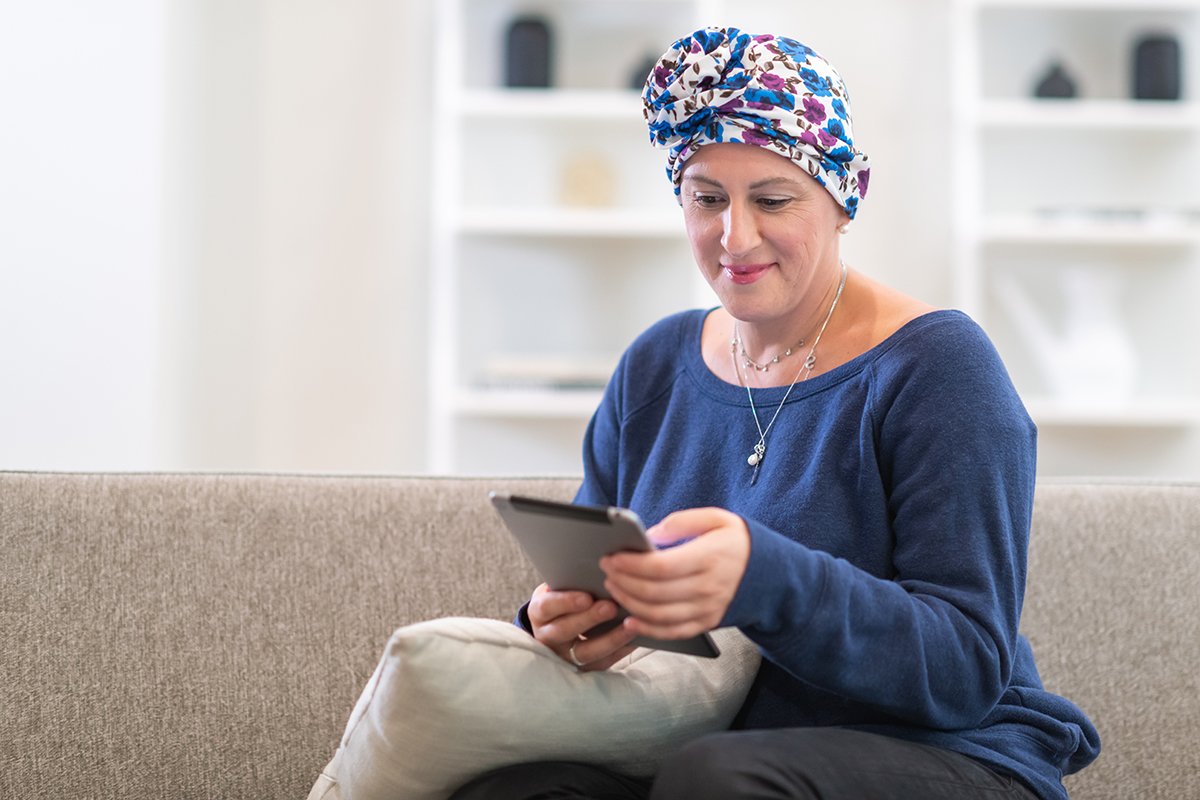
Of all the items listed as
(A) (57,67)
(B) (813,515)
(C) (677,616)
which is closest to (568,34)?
(A) (57,67)

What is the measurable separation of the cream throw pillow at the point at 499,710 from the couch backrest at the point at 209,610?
1.13ft

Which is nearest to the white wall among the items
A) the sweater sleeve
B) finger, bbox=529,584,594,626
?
finger, bbox=529,584,594,626

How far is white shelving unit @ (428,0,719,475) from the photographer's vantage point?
2961mm

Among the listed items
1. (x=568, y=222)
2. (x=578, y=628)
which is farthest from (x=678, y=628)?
(x=568, y=222)

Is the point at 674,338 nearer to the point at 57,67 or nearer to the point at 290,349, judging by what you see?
the point at 57,67

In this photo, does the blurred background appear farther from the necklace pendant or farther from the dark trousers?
the dark trousers

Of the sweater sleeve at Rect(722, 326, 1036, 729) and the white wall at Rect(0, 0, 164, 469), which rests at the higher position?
the white wall at Rect(0, 0, 164, 469)

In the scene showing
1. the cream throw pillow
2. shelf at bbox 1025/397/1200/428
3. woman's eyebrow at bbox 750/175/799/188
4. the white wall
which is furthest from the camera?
shelf at bbox 1025/397/1200/428

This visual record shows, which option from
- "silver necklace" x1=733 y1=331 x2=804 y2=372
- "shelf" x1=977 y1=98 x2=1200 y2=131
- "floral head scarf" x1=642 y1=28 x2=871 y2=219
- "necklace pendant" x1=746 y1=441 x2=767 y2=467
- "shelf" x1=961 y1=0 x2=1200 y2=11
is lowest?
"necklace pendant" x1=746 y1=441 x2=767 y2=467

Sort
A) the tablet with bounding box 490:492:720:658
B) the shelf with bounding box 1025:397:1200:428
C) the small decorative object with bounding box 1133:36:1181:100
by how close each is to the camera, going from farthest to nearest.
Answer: the small decorative object with bounding box 1133:36:1181:100 < the shelf with bounding box 1025:397:1200:428 < the tablet with bounding box 490:492:720:658

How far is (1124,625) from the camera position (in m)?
1.35

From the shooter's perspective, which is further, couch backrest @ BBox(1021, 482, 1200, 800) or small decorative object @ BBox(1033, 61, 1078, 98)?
small decorative object @ BBox(1033, 61, 1078, 98)

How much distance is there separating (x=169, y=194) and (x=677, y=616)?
94.4 inches

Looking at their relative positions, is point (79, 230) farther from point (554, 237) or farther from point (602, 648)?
point (602, 648)
